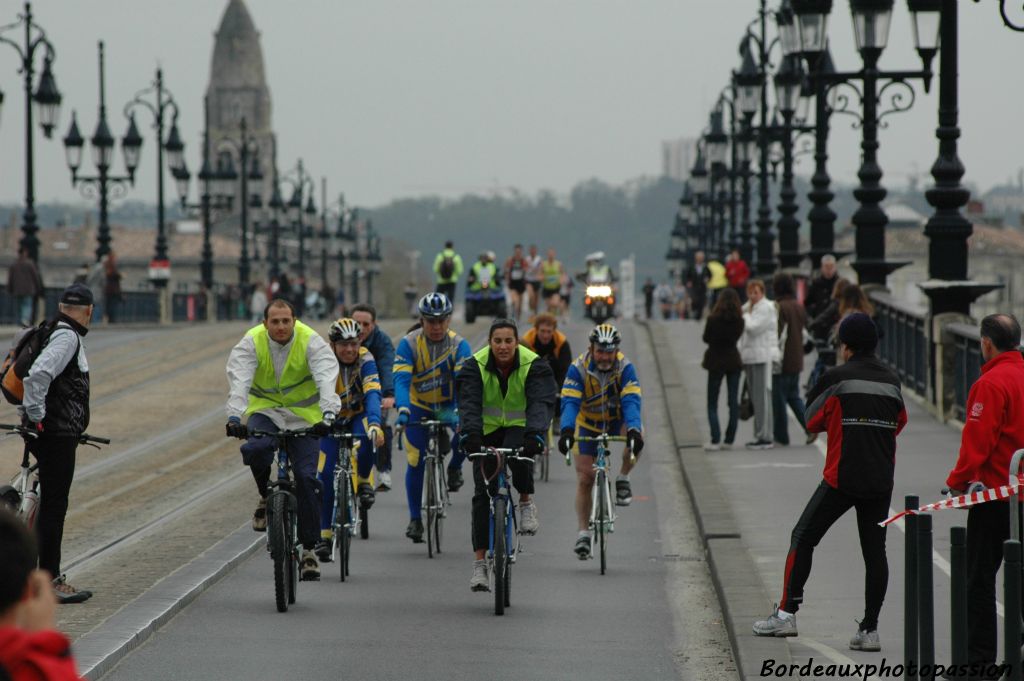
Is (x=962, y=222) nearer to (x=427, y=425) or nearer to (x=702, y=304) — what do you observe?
(x=427, y=425)

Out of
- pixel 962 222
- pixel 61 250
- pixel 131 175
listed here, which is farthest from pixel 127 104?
pixel 61 250

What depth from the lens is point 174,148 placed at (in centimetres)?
4625

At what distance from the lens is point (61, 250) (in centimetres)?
14650

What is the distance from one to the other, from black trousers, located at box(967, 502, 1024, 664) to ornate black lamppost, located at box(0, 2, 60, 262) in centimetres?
2954

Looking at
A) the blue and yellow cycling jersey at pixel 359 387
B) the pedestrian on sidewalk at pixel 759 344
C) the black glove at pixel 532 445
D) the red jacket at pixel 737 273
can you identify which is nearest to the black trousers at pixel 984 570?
the black glove at pixel 532 445

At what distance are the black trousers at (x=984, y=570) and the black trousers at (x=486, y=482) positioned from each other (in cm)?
358

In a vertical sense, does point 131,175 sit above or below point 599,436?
above

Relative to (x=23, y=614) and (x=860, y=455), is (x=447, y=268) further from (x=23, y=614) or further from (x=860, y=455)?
(x=23, y=614)

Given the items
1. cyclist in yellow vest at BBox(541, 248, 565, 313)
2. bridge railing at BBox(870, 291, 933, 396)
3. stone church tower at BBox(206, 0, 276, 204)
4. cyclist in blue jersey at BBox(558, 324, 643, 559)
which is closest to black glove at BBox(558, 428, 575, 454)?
cyclist in blue jersey at BBox(558, 324, 643, 559)

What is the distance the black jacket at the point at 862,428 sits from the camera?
30.0ft

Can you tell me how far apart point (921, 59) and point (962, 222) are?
296cm

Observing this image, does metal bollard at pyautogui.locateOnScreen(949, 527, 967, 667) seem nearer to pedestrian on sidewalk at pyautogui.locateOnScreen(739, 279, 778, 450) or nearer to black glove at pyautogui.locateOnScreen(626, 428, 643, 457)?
black glove at pyautogui.locateOnScreen(626, 428, 643, 457)

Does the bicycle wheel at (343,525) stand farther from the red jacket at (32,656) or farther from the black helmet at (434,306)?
the red jacket at (32,656)

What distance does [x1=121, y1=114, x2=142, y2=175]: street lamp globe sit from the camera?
1674 inches
